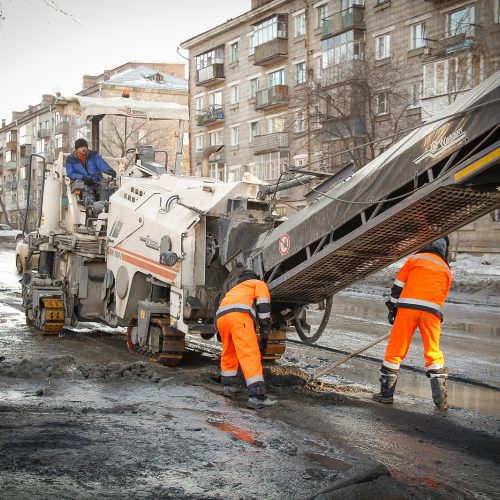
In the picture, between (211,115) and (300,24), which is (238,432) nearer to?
(300,24)

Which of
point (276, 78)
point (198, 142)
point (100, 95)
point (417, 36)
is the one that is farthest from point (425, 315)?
point (100, 95)

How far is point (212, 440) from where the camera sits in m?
5.36

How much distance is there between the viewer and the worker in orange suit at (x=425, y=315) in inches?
272

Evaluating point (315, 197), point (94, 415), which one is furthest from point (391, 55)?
point (94, 415)

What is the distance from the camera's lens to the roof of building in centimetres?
6201

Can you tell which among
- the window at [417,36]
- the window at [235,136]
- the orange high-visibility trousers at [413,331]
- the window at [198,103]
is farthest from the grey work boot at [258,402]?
the window at [198,103]

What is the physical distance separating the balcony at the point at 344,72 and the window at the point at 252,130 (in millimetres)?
9072

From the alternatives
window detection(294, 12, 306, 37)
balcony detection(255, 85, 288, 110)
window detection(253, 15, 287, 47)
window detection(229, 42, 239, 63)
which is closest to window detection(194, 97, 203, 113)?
window detection(229, 42, 239, 63)

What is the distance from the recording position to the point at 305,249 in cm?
725

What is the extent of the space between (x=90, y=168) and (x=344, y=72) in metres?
20.9

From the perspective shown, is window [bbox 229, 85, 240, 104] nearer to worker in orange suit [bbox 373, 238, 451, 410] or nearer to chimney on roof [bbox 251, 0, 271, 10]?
chimney on roof [bbox 251, 0, 271, 10]

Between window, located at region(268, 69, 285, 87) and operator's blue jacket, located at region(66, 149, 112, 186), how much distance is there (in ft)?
103

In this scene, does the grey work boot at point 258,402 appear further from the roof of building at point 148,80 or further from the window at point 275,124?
the roof of building at point 148,80

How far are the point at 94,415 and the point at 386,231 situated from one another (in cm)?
285
